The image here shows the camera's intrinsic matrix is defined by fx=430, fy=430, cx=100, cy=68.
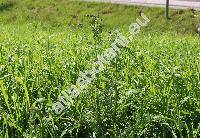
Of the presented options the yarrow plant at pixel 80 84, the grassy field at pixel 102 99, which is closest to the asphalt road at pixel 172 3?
the grassy field at pixel 102 99

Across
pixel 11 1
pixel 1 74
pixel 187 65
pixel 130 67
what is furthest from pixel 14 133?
pixel 11 1

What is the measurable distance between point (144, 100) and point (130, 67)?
97cm

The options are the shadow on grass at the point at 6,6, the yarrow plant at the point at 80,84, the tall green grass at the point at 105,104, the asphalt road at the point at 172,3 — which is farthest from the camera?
the shadow on grass at the point at 6,6

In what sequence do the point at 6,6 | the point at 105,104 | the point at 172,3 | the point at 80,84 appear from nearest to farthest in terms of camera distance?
1. the point at 105,104
2. the point at 80,84
3. the point at 172,3
4. the point at 6,6

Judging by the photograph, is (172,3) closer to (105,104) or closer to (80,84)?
(80,84)

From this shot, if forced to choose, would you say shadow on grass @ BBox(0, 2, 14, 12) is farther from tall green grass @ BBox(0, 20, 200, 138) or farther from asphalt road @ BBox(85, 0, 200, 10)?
tall green grass @ BBox(0, 20, 200, 138)

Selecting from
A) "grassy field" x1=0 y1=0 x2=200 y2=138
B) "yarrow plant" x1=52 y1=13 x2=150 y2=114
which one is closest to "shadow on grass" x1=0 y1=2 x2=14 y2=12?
"grassy field" x1=0 y1=0 x2=200 y2=138

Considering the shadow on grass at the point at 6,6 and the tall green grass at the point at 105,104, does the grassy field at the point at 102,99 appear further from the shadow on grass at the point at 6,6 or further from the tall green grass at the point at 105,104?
the shadow on grass at the point at 6,6

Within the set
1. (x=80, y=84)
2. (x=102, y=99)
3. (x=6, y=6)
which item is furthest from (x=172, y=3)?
(x=102, y=99)

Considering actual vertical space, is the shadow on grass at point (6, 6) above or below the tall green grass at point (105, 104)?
below

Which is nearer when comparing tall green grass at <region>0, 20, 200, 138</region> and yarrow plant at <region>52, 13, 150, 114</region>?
tall green grass at <region>0, 20, 200, 138</region>

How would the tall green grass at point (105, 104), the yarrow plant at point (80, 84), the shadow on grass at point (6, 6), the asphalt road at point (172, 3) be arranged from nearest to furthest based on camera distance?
the tall green grass at point (105, 104), the yarrow plant at point (80, 84), the asphalt road at point (172, 3), the shadow on grass at point (6, 6)

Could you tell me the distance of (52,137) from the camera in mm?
3100

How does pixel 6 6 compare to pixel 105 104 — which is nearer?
pixel 105 104
